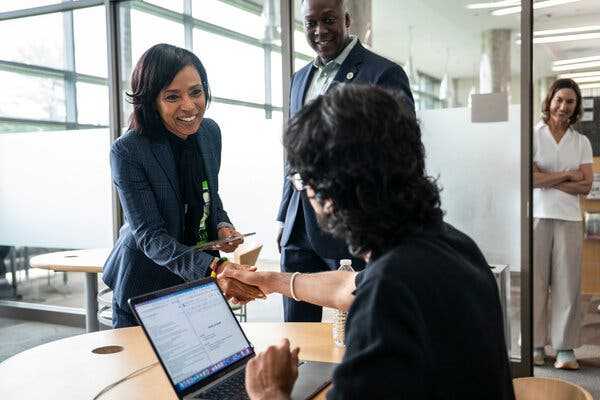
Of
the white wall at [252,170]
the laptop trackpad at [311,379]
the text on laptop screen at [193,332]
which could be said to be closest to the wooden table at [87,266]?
the white wall at [252,170]

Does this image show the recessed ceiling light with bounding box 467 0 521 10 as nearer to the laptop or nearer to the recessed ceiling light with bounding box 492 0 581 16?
the recessed ceiling light with bounding box 492 0 581 16

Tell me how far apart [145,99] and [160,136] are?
0.13m

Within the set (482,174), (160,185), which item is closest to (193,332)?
(160,185)

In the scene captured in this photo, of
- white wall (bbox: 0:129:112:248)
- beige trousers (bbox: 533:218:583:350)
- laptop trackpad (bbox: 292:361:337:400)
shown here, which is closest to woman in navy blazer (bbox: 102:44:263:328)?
laptop trackpad (bbox: 292:361:337:400)

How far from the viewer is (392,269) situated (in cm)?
87

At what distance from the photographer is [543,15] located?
340cm

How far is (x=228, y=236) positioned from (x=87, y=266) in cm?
155

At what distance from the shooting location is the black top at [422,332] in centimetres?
83

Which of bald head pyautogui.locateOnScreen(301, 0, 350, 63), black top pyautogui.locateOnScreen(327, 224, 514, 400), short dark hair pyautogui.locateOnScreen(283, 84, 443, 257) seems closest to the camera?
black top pyautogui.locateOnScreen(327, 224, 514, 400)

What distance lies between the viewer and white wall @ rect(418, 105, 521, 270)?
3.47 meters

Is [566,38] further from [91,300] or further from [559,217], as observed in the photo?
[91,300]

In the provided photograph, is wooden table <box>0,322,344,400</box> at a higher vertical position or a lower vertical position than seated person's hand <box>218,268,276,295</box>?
lower

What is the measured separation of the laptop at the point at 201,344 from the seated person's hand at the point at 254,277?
31 cm

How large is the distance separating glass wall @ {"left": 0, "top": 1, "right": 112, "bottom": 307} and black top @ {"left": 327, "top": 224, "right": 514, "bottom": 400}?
4.32m
